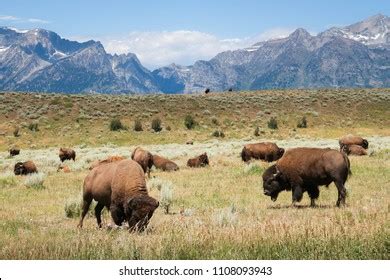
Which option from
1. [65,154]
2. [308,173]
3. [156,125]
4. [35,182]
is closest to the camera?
[308,173]

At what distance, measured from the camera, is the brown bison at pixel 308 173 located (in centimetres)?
1434

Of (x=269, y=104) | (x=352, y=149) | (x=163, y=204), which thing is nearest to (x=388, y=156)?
(x=352, y=149)

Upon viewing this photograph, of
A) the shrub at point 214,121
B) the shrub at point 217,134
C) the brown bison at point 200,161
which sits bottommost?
the shrub at point 217,134

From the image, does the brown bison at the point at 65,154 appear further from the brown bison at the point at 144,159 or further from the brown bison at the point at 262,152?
the brown bison at the point at 262,152

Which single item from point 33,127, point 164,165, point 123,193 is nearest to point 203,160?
point 164,165

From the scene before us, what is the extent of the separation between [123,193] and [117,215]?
1.61 ft

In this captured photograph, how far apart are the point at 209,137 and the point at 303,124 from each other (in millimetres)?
15302

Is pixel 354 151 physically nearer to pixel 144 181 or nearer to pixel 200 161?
pixel 200 161

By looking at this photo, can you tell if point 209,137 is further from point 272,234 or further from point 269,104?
point 272,234

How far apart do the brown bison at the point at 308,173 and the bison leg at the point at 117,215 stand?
5861 mm

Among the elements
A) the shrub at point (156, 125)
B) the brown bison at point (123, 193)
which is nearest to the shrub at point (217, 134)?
the shrub at point (156, 125)

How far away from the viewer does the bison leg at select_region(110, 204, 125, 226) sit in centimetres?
1116

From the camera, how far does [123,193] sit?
447 inches

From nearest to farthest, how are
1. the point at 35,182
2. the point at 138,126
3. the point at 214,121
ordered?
1. the point at 35,182
2. the point at 138,126
3. the point at 214,121
